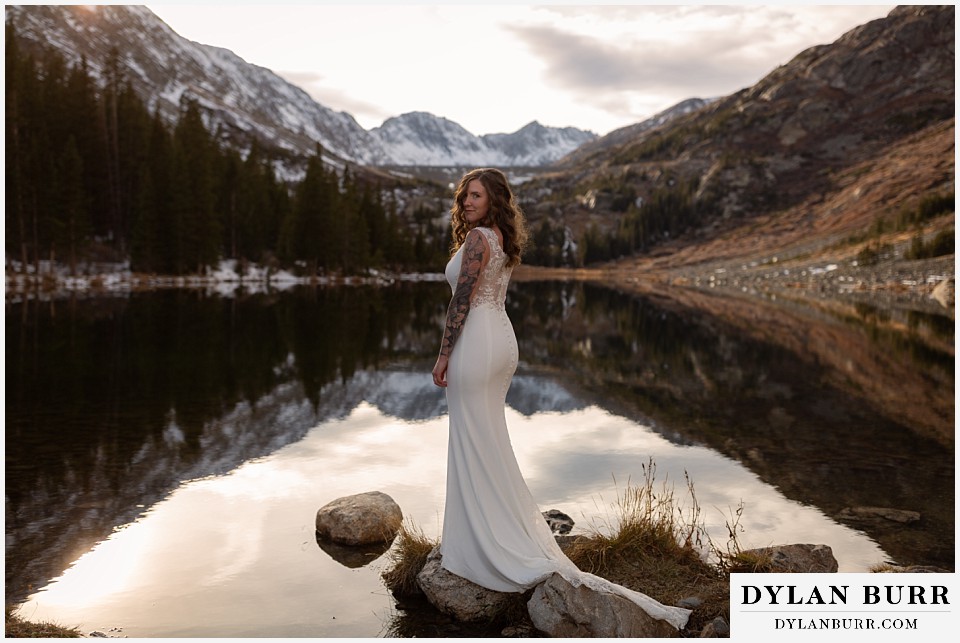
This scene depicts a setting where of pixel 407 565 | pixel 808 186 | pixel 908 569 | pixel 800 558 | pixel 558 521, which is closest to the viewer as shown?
pixel 407 565

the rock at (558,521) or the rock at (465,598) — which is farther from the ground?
the rock at (465,598)

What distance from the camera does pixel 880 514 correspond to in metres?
9.79

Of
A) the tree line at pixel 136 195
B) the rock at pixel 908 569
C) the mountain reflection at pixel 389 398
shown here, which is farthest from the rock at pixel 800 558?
the tree line at pixel 136 195

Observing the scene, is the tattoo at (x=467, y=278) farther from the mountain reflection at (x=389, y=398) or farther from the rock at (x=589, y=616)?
the mountain reflection at (x=389, y=398)

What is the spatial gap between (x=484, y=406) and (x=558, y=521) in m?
3.07

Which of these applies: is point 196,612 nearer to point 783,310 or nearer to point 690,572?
point 690,572

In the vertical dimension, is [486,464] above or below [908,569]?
above

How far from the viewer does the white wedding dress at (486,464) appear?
641 cm

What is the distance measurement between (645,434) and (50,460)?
10.3m

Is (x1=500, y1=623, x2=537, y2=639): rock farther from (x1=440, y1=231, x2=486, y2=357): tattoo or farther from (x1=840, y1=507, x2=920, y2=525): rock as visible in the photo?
(x1=840, y1=507, x2=920, y2=525): rock

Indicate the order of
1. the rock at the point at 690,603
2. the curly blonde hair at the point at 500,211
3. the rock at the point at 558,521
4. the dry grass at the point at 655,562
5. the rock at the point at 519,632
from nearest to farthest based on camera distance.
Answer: the rock at the point at 519,632 → the rock at the point at 690,603 → the curly blonde hair at the point at 500,211 → the dry grass at the point at 655,562 → the rock at the point at 558,521

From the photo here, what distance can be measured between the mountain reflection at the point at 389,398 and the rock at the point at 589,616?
4240mm

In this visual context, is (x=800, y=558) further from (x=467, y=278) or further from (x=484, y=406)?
(x=467, y=278)

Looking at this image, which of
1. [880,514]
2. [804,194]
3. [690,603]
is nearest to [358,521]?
[690,603]
